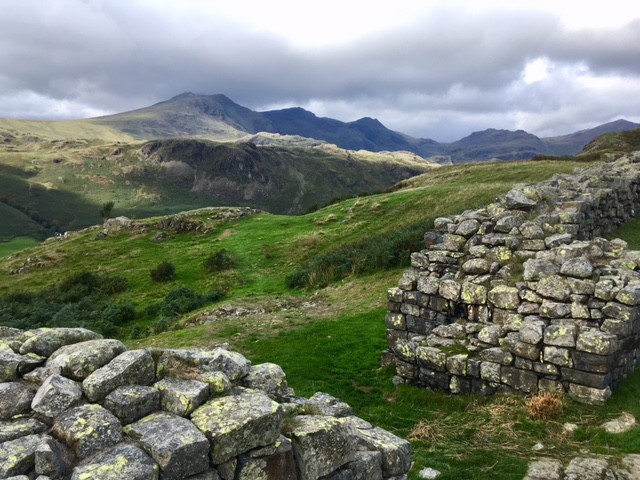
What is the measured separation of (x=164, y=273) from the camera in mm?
40000

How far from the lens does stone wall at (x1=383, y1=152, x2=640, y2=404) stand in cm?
1124

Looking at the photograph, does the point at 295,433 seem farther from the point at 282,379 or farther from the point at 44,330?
the point at 44,330

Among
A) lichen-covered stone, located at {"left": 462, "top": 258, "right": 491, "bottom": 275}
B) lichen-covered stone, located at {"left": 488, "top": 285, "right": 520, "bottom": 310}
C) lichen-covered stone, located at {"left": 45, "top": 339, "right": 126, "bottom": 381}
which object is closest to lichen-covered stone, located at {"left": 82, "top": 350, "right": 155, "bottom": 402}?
lichen-covered stone, located at {"left": 45, "top": 339, "right": 126, "bottom": 381}

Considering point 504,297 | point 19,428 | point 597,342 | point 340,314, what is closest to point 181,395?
point 19,428

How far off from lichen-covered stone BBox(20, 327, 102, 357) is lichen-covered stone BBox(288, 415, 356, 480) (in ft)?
11.7

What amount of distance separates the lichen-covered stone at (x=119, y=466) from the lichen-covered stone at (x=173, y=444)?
4.5 inches

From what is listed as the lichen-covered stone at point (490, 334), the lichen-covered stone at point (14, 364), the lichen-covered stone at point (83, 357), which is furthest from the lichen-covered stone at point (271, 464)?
the lichen-covered stone at point (490, 334)

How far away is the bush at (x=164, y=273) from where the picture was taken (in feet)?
131

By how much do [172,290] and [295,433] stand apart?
1252 inches

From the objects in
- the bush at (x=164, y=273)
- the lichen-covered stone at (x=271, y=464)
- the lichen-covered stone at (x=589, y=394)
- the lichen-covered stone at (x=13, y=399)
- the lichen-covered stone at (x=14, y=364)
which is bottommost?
the bush at (x=164, y=273)

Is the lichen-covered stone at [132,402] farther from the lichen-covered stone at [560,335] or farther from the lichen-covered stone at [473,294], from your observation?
the lichen-covered stone at [473,294]

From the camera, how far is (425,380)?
42.7 ft

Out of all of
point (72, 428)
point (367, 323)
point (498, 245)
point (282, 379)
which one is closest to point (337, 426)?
point (282, 379)

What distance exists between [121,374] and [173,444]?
1328mm
